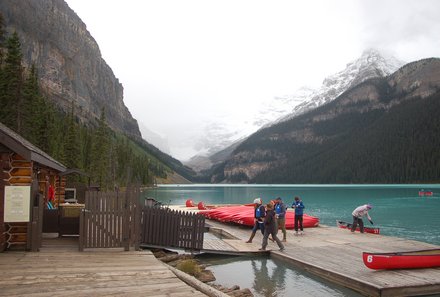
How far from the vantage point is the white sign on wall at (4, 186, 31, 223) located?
42.1 ft

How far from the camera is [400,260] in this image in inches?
592

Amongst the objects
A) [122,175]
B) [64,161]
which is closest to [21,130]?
[64,161]

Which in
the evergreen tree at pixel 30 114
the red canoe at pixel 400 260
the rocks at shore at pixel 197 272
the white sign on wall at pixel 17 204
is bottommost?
the rocks at shore at pixel 197 272

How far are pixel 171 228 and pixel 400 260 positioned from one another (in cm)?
860

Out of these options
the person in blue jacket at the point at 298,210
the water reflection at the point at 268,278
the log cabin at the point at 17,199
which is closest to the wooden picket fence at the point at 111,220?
the log cabin at the point at 17,199

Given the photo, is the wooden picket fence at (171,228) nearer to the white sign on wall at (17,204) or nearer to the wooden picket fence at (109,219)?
the wooden picket fence at (109,219)

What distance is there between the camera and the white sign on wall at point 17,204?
12828 millimetres

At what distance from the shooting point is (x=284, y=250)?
64.7 feet

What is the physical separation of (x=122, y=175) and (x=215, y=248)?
105296 mm

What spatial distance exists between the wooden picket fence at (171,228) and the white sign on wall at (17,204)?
4.43 m

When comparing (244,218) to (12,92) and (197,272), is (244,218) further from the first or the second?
(12,92)

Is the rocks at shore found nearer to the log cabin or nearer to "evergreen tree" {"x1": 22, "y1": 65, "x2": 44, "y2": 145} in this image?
the log cabin

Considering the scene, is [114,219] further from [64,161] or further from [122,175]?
[122,175]

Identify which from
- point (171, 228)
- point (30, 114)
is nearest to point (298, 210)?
point (171, 228)
